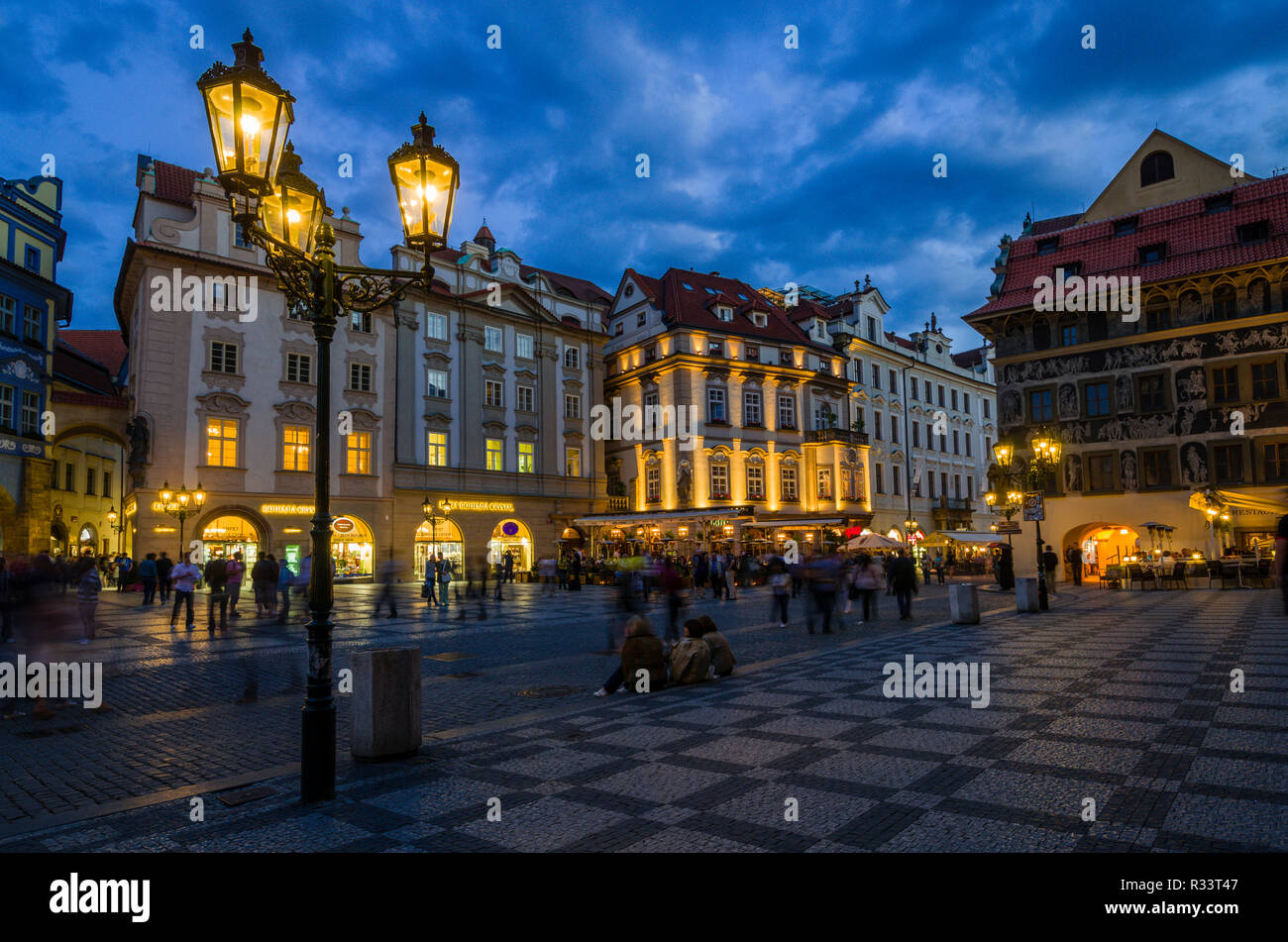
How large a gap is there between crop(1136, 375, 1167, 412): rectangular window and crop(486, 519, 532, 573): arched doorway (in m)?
30.9

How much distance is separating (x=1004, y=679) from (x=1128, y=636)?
622 cm

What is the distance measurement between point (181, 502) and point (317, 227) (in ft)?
81.9

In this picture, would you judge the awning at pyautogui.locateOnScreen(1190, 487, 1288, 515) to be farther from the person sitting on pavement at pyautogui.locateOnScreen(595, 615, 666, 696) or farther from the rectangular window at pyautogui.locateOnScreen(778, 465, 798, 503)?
the person sitting on pavement at pyautogui.locateOnScreen(595, 615, 666, 696)

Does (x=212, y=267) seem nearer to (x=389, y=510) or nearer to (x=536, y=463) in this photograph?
(x=389, y=510)

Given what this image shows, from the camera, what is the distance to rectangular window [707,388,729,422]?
165 feet

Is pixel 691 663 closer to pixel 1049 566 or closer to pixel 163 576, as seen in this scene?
pixel 1049 566

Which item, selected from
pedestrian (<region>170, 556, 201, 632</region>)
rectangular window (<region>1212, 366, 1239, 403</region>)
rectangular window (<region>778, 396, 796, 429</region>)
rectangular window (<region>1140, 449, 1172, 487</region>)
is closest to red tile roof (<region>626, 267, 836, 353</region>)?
rectangular window (<region>778, 396, 796, 429</region>)

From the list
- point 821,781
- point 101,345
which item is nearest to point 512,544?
point 821,781

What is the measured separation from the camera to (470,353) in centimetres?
4453

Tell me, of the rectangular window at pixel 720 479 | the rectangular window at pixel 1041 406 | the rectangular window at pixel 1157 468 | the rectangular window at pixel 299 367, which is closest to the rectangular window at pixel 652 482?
the rectangular window at pixel 720 479

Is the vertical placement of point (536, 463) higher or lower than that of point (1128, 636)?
higher

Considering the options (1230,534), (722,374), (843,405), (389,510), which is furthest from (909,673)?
Answer: (843,405)

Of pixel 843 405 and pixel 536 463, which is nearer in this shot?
pixel 536 463

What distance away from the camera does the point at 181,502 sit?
28.5 meters
